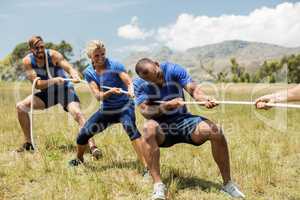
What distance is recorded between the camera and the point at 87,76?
7.09 metres

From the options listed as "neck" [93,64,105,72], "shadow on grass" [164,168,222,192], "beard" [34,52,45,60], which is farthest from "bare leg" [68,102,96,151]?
"shadow on grass" [164,168,222,192]

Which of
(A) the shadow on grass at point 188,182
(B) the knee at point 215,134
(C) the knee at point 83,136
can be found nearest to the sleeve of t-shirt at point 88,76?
(C) the knee at point 83,136

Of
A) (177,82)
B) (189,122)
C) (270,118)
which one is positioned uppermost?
(177,82)

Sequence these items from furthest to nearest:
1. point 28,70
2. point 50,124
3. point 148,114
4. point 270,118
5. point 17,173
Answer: point 270,118 < point 50,124 < point 28,70 < point 17,173 < point 148,114

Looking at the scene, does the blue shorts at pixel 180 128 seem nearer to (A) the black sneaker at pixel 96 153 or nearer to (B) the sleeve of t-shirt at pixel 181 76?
(B) the sleeve of t-shirt at pixel 181 76

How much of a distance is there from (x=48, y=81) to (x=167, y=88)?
10.2ft

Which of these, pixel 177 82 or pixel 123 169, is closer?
pixel 177 82

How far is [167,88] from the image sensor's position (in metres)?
5.88

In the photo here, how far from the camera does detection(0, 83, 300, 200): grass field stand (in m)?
5.88

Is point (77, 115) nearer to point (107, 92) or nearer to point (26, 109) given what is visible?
point (26, 109)

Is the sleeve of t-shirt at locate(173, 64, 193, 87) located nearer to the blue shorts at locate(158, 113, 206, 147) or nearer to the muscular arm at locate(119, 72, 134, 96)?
the blue shorts at locate(158, 113, 206, 147)

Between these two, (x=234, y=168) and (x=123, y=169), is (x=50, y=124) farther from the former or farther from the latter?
(x=234, y=168)

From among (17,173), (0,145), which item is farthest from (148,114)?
(0,145)

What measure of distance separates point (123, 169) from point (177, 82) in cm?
187
